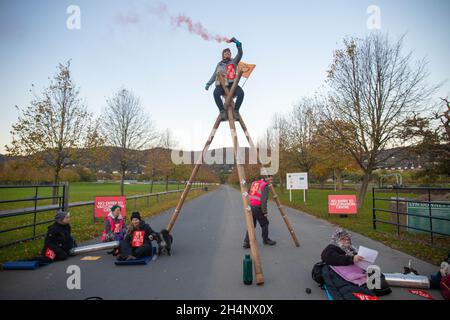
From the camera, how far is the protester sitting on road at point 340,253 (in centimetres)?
438

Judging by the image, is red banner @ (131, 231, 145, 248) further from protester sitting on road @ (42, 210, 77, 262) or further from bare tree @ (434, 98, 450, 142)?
bare tree @ (434, 98, 450, 142)

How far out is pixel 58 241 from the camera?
20.8ft

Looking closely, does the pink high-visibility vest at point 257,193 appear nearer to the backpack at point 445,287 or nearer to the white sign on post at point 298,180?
the backpack at point 445,287

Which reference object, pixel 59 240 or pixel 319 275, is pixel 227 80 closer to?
pixel 319 275

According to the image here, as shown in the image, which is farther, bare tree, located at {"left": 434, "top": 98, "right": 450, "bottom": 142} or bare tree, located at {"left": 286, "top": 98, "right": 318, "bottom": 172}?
bare tree, located at {"left": 286, "top": 98, "right": 318, "bottom": 172}

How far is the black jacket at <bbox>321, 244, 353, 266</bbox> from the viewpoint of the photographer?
4.39m

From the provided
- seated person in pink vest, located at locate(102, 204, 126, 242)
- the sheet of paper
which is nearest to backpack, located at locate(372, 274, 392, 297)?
the sheet of paper

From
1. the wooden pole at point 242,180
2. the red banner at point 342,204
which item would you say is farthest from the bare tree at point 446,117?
the wooden pole at point 242,180

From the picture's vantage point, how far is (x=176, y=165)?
33594 millimetres

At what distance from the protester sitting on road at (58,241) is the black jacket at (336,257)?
5811 mm

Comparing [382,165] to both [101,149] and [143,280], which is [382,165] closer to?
[143,280]

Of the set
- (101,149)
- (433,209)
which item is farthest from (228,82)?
(101,149)

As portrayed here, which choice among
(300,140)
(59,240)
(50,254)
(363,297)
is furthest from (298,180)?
(50,254)

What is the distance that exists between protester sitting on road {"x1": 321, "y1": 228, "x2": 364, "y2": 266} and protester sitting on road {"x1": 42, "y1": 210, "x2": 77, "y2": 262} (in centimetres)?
582
